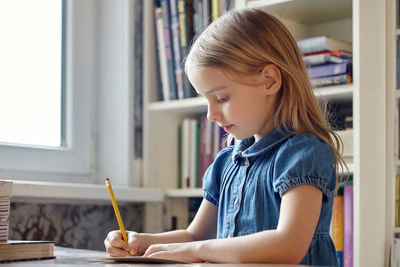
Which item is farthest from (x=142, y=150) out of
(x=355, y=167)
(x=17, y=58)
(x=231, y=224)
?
(x=231, y=224)

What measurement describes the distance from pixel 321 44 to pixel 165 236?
825mm

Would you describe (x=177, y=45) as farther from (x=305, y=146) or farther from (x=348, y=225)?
(x=305, y=146)

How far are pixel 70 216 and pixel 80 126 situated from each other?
1.08 ft

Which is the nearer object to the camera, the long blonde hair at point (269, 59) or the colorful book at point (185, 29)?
the long blonde hair at point (269, 59)

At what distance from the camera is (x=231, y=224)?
130 cm

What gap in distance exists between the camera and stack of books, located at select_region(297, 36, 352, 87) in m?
1.80

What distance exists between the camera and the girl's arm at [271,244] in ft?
3.48

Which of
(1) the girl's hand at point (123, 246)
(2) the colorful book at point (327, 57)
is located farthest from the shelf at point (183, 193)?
(1) the girl's hand at point (123, 246)

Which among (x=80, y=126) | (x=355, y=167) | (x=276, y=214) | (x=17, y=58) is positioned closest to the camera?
(x=276, y=214)

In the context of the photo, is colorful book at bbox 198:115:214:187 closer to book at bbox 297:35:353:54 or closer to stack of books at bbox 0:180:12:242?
book at bbox 297:35:353:54

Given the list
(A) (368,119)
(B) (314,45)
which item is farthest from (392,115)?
(B) (314,45)

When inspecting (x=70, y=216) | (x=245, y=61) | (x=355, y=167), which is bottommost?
(x=70, y=216)

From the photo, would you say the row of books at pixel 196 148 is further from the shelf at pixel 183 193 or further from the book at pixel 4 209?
the book at pixel 4 209

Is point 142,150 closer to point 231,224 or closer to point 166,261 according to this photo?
point 231,224
